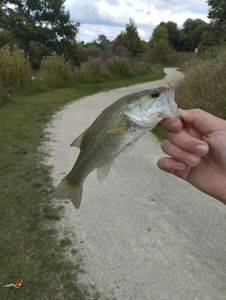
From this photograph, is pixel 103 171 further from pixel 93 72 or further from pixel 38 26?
pixel 38 26

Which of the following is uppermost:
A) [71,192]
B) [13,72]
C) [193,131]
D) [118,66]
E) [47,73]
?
[193,131]

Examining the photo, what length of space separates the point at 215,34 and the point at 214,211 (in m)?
26.4

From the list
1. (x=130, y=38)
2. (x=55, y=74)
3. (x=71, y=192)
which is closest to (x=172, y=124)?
(x=71, y=192)

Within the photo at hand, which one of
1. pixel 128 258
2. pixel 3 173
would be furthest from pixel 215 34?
pixel 128 258

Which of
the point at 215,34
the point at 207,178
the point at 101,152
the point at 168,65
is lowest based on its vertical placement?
the point at 168,65

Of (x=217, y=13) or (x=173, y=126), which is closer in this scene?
(x=173, y=126)

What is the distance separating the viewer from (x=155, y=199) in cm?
632

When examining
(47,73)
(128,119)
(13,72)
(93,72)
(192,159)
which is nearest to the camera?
(128,119)

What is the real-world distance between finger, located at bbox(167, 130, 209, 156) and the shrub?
2414cm

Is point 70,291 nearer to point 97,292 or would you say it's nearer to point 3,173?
point 97,292

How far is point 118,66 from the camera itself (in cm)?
2672

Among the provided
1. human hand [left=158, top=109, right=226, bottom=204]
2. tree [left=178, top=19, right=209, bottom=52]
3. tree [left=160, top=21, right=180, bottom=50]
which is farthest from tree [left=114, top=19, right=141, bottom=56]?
human hand [left=158, top=109, right=226, bottom=204]

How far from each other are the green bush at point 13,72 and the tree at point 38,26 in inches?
570

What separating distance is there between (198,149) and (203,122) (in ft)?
0.92
